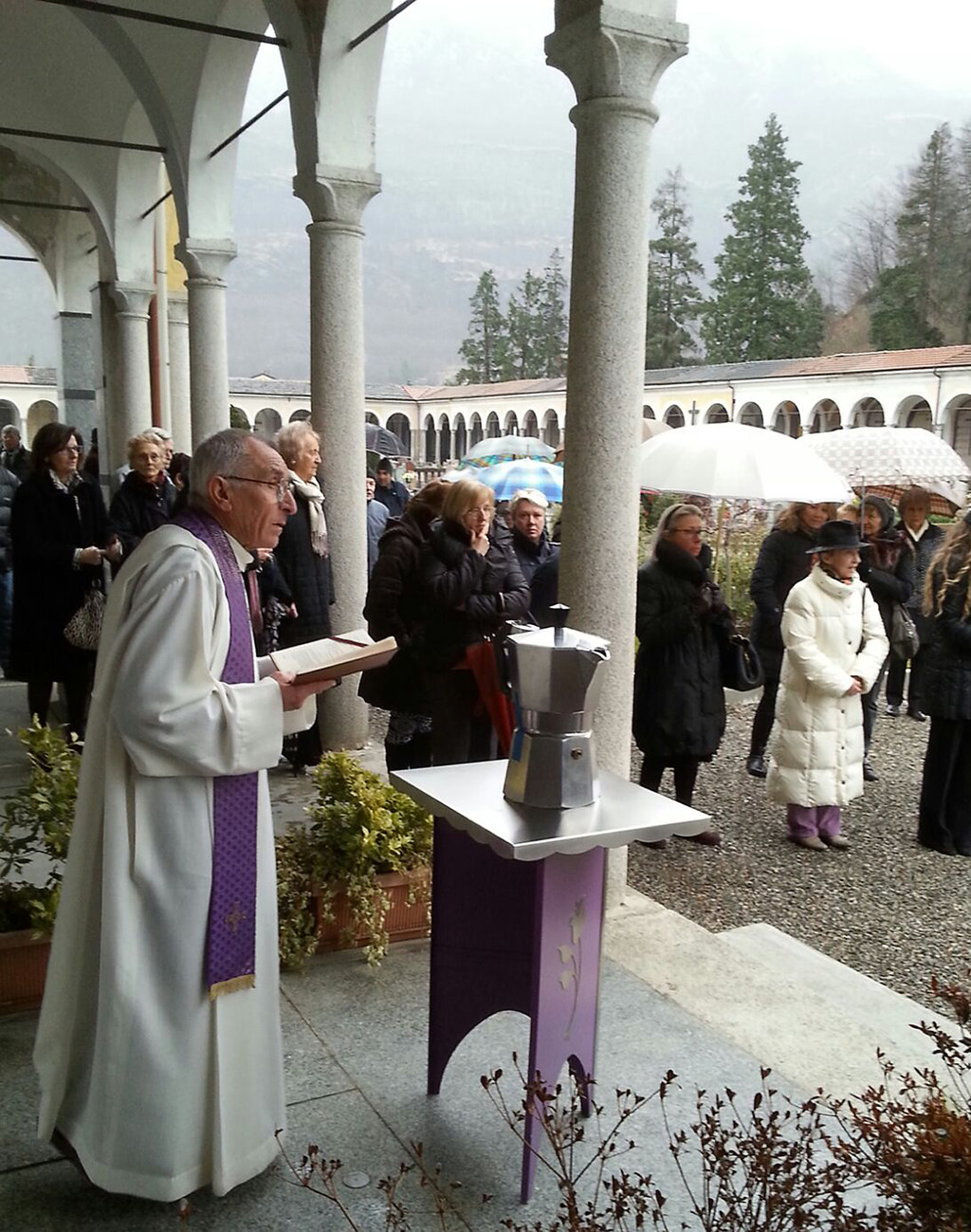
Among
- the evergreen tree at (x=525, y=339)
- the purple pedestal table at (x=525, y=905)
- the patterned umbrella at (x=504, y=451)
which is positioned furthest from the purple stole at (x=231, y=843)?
the evergreen tree at (x=525, y=339)

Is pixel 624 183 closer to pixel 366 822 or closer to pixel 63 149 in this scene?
pixel 366 822

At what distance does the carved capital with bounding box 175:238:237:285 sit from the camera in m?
8.40

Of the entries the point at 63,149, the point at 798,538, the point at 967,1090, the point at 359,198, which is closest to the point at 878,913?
the point at 967,1090

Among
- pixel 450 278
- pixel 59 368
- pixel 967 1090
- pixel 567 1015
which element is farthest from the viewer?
pixel 450 278

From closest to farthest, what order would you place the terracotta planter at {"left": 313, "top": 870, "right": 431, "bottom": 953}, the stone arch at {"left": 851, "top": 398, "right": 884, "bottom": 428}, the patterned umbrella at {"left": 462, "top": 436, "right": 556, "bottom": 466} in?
the terracotta planter at {"left": 313, "top": 870, "right": 431, "bottom": 953} → the patterned umbrella at {"left": 462, "top": 436, "right": 556, "bottom": 466} → the stone arch at {"left": 851, "top": 398, "right": 884, "bottom": 428}

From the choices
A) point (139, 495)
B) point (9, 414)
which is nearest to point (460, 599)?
point (139, 495)

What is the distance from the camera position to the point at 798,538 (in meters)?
6.34

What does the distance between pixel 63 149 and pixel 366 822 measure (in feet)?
37.2

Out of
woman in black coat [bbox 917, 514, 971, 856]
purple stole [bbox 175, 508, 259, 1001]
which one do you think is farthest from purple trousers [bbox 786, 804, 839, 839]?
purple stole [bbox 175, 508, 259, 1001]

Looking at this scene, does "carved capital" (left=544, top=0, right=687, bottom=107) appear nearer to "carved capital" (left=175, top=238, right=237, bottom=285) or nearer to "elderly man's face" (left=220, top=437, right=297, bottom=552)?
"elderly man's face" (left=220, top=437, right=297, bottom=552)

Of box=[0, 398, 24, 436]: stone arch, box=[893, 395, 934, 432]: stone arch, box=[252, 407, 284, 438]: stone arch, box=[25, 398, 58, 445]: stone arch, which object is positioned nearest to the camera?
box=[252, 407, 284, 438]: stone arch

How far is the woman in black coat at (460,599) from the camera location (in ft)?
14.5

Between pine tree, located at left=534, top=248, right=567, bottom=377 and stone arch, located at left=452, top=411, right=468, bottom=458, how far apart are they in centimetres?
1541

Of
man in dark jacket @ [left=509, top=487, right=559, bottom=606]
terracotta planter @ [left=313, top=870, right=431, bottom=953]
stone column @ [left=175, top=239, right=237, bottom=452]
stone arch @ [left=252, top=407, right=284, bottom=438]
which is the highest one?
stone column @ [left=175, top=239, right=237, bottom=452]
